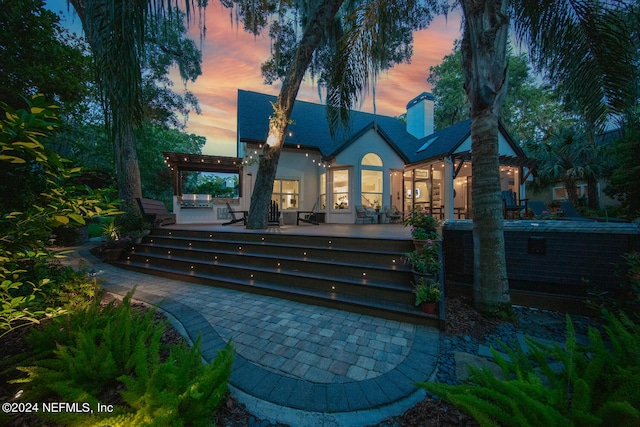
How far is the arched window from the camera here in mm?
10875

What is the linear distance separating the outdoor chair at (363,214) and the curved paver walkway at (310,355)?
7120 millimetres

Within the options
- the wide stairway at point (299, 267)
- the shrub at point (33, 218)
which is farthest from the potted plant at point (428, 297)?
the shrub at point (33, 218)

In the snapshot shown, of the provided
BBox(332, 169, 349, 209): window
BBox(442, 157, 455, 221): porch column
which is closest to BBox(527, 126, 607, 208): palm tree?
BBox(442, 157, 455, 221): porch column

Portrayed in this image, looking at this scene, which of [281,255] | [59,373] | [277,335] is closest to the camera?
[59,373]

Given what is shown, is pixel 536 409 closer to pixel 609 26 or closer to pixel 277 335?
pixel 277 335

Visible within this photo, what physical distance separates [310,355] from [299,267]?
2269 millimetres

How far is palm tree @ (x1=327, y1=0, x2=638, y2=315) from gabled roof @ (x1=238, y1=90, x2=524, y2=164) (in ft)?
21.0

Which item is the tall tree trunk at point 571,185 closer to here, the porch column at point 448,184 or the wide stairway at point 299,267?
the porch column at point 448,184

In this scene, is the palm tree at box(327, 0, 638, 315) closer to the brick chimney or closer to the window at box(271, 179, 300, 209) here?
the window at box(271, 179, 300, 209)

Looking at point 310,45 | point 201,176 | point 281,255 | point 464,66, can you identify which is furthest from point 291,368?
point 201,176

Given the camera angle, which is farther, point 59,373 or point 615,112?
point 615,112

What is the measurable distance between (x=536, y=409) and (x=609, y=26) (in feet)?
16.4

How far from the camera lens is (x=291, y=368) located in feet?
7.63

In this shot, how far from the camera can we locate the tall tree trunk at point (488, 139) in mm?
3244
